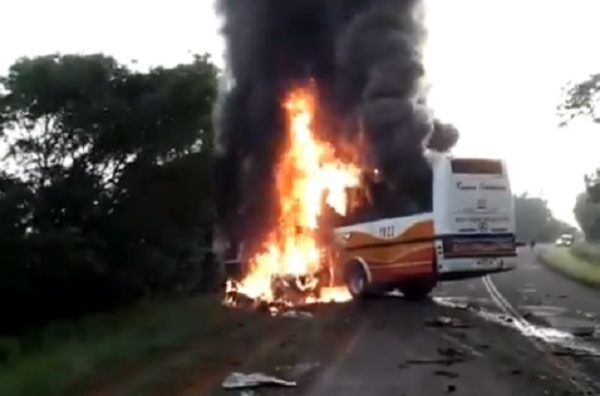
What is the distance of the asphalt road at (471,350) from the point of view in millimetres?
11961

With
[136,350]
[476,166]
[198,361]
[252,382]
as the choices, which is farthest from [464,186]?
[252,382]

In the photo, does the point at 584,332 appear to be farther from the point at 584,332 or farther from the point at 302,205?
the point at 302,205

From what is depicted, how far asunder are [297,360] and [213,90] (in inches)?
672

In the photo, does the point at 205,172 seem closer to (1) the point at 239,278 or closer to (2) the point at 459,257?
(1) the point at 239,278

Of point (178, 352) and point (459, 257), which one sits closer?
point (178, 352)

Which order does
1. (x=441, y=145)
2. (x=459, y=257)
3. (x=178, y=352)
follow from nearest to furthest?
(x=178, y=352) → (x=459, y=257) → (x=441, y=145)

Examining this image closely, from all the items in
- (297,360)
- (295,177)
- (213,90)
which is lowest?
(297,360)

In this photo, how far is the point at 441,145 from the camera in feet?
94.9

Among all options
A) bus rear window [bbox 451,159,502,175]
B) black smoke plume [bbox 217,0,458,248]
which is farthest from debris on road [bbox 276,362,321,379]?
black smoke plume [bbox 217,0,458,248]

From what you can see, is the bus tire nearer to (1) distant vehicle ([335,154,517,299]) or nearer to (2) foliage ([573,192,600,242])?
(1) distant vehicle ([335,154,517,299])

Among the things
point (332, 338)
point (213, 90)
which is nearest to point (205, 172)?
point (213, 90)

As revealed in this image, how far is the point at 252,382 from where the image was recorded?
40.4 ft

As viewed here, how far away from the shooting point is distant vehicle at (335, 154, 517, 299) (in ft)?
81.9

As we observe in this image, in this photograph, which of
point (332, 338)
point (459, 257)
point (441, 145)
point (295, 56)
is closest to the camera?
point (332, 338)
